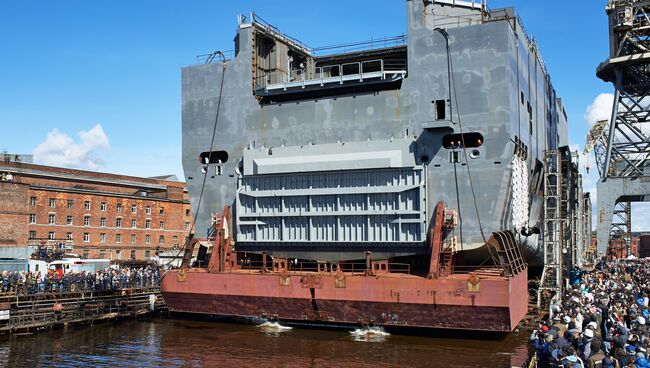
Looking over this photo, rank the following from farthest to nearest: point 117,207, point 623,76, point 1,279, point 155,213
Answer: point 155,213, point 117,207, point 623,76, point 1,279

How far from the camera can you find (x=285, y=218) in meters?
26.7

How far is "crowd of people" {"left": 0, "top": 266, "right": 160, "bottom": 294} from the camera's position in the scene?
92.2 feet

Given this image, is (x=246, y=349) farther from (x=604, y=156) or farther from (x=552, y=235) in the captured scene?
(x=604, y=156)

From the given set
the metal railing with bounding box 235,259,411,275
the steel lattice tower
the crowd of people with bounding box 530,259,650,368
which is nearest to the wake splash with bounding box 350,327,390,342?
the metal railing with bounding box 235,259,411,275

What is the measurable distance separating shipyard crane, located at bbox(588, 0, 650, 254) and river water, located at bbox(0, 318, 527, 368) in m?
26.5

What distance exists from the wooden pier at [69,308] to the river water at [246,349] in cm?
80

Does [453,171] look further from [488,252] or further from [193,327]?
[193,327]

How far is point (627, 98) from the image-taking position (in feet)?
149

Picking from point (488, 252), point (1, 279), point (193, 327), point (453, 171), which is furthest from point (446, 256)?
point (1, 279)

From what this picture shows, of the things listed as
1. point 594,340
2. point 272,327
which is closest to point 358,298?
point 272,327

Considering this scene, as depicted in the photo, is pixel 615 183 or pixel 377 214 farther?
pixel 615 183

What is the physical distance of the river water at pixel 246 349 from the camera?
19812 mm

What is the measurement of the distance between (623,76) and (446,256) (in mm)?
29017

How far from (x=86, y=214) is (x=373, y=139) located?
41719 millimetres
